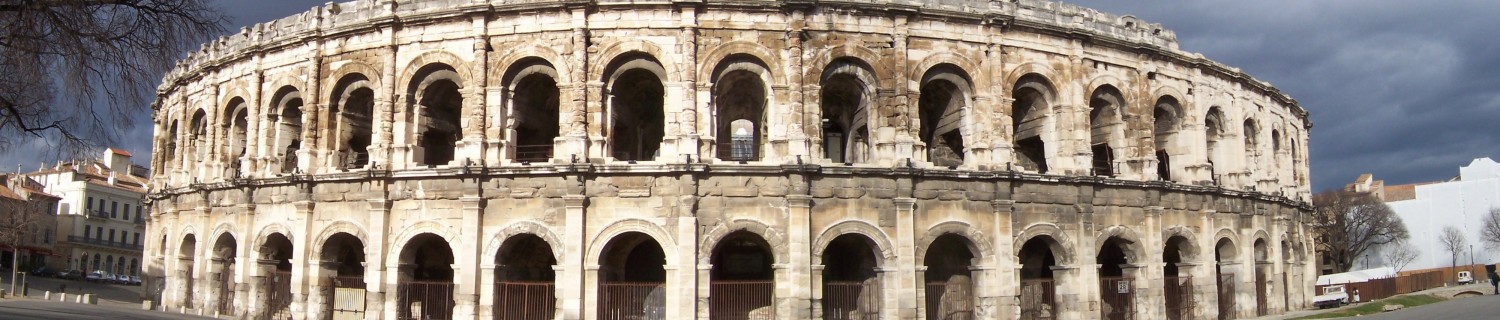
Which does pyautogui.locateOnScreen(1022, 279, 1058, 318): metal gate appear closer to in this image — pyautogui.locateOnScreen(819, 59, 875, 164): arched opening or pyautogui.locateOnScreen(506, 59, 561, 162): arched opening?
pyautogui.locateOnScreen(819, 59, 875, 164): arched opening

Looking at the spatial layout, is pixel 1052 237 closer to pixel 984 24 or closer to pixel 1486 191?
pixel 984 24

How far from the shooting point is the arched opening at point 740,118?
21.2 metres

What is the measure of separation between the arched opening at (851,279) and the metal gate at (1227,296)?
9175 mm

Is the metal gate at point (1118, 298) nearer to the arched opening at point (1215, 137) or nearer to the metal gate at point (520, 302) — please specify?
the arched opening at point (1215, 137)

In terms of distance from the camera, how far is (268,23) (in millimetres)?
23594

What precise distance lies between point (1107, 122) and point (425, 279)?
14.7 metres

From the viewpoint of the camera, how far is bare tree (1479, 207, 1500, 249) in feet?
178

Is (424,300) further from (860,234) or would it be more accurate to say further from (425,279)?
(860,234)

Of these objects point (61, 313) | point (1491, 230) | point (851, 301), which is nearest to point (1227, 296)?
point (851, 301)

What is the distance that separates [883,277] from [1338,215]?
144 ft

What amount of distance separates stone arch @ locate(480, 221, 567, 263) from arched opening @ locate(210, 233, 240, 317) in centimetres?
741

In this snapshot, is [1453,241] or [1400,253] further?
[1400,253]

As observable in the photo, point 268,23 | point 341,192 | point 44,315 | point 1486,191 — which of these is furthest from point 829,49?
point 1486,191

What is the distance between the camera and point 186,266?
25.3 metres
